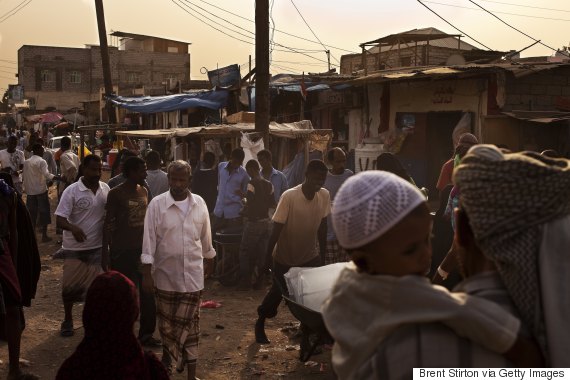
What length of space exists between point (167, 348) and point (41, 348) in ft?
6.53

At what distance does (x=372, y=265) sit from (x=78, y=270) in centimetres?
567

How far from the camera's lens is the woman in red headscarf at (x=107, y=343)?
279cm

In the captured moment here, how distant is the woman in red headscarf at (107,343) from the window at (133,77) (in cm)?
5984

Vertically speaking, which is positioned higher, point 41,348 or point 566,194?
point 566,194

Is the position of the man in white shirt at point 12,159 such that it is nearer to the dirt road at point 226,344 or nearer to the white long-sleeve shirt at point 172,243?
the dirt road at point 226,344

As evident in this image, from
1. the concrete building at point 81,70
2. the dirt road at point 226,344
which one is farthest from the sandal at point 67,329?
the concrete building at point 81,70

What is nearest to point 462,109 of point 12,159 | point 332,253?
point 332,253

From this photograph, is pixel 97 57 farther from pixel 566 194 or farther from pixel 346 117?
pixel 566 194

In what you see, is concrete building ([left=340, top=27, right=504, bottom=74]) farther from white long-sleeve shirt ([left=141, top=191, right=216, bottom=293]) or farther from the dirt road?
white long-sleeve shirt ([left=141, top=191, right=216, bottom=293])

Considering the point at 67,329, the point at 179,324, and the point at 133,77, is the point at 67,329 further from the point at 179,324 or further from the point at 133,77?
the point at 133,77

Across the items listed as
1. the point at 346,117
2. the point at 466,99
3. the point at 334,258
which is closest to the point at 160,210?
the point at 334,258

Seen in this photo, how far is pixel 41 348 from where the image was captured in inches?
262

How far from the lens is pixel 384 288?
157 centimetres

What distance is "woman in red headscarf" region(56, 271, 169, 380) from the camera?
2795 millimetres
